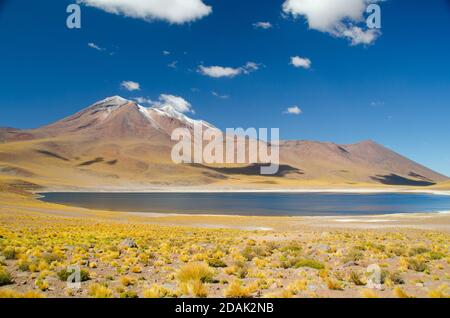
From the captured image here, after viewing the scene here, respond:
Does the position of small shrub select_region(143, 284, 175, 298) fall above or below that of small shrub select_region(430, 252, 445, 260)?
below

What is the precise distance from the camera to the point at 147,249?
59.1ft

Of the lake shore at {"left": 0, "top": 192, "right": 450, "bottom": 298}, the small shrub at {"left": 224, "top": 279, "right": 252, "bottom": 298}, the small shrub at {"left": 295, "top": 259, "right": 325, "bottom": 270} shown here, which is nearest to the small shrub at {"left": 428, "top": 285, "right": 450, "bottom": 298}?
the lake shore at {"left": 0, "top": 192, "right": 450, "bottom": 298}

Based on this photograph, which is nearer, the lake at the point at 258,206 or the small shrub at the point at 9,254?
the small shrub at the point at 9,254

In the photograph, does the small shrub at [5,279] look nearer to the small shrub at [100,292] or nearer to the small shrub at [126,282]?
the small shrub at [100,292]

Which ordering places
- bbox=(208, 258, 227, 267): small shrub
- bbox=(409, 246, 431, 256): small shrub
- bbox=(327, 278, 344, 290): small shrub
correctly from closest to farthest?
bbox=(327, 278, 344, 290): small shrub → bbox=(208, 258, 227, 267): small shrub → bbox=(409, 246, 431, 256): small shrub

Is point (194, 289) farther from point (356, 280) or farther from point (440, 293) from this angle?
point (440, 293)

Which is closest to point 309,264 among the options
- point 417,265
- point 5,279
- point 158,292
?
point 417,265

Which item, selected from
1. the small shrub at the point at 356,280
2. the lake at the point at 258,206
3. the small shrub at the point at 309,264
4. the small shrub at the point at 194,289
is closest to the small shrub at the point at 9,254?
the small shrub at the point at 194,289

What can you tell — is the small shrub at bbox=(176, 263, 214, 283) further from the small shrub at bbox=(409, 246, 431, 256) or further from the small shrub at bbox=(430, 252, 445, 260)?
the small shrub at bbox=(409, 246, 431, 256)

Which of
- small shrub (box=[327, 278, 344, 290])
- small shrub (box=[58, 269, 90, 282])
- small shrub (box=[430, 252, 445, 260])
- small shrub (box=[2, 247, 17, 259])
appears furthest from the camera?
small shrub (box=[430, 252, 445, 260])
